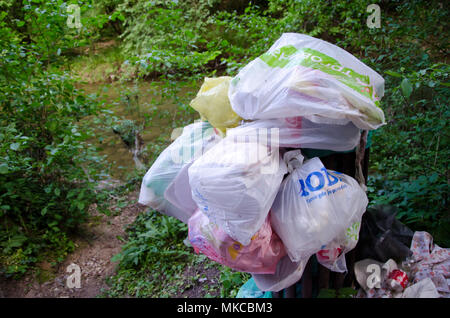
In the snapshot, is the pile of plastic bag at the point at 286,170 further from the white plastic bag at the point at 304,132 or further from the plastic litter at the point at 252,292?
the plastic litter at the point at 252,292

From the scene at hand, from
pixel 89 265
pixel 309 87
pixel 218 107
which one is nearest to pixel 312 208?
pixel 309 87

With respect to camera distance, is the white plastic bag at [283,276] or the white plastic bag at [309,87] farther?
the white plastic bag at [283,276]

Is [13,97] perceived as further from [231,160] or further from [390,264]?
[390,264]

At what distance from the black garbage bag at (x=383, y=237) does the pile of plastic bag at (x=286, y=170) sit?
20.1 inches

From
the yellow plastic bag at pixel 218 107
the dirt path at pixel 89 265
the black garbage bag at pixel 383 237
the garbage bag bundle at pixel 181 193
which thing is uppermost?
the yellow plastic bag at pixel 218 107

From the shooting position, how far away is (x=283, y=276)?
1408 mm

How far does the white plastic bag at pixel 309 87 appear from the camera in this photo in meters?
1.23

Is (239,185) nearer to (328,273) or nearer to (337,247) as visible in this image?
(337,247)

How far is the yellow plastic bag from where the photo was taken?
1.61 metres

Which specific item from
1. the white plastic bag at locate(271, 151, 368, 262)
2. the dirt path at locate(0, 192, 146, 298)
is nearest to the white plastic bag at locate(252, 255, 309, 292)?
the white plastic bag at locate(271, 151, 368, 262)

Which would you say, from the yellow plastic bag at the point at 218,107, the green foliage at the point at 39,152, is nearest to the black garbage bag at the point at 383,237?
the yellow plastic bag at the point at 218,107

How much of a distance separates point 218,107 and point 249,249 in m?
0.73

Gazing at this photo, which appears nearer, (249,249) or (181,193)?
(249,249)

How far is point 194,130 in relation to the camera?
1793mm
